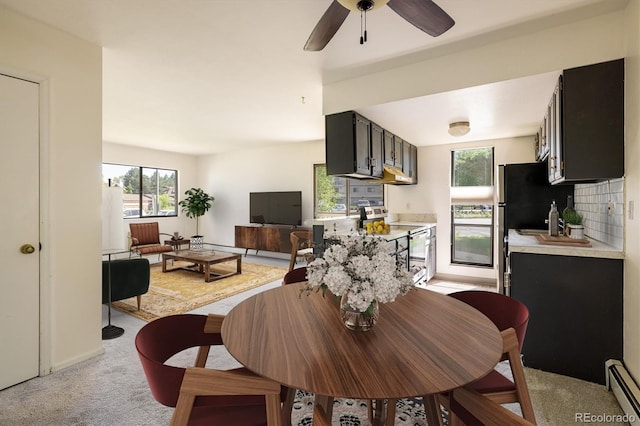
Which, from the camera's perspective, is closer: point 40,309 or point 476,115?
point 40,309

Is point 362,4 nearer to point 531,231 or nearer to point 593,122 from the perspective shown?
point 593,122

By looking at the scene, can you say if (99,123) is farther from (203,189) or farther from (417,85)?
(203,189)

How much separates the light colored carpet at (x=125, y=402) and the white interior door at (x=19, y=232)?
0.24 meters

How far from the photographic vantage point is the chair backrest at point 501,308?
145 cm

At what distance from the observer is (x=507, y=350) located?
1.19 m

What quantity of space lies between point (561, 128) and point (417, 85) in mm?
1162

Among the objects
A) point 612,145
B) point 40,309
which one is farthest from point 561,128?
point 40,309

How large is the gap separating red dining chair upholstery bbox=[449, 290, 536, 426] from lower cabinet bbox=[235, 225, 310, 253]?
5018 millimetres

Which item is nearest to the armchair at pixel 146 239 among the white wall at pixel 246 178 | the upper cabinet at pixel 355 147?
the white wall at pixel 246 178

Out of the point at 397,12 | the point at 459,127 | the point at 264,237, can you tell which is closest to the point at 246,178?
the point at 264,237

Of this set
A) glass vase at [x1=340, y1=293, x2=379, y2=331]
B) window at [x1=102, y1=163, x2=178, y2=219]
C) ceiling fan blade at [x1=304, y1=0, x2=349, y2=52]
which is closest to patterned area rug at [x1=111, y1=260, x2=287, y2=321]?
window at [x1=102, y1=163, x2=178, y2=219]

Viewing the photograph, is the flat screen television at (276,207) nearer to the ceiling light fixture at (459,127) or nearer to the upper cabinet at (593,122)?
the ceiling light fixture at (459,127)

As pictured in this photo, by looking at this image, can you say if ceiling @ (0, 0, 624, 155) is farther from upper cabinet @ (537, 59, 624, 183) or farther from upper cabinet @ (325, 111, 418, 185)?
upper cabinet @ (537, 59, 624, 183)

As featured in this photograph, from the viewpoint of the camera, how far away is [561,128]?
2305 mm
